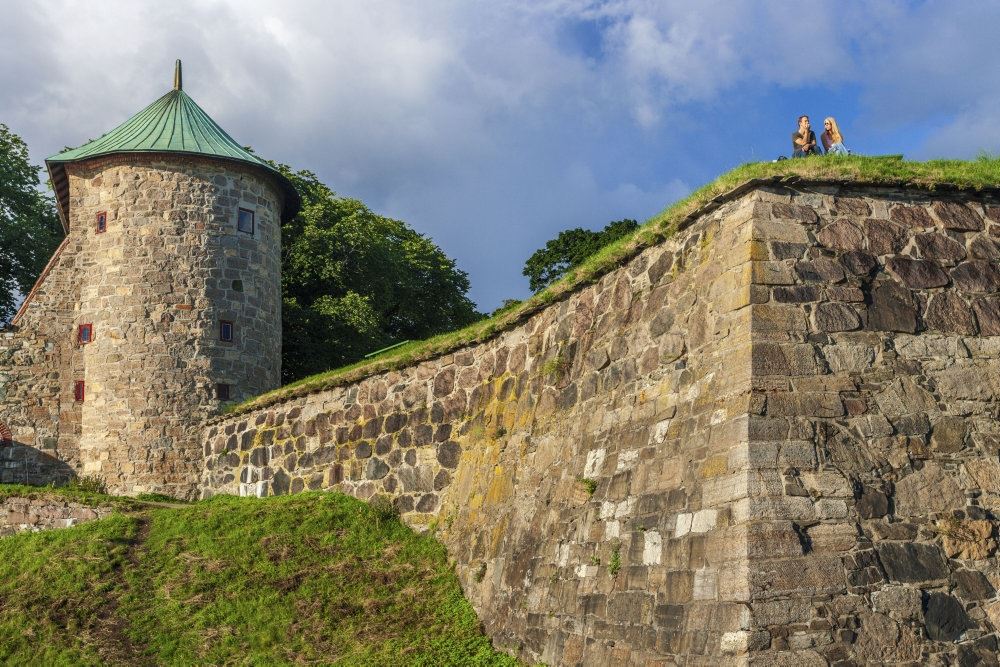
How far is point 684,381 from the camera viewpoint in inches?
367

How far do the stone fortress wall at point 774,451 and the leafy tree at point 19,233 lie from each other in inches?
851

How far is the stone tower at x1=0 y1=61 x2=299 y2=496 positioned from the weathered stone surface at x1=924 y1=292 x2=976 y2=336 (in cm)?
1519

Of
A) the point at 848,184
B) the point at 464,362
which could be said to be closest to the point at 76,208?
the point at 464,362

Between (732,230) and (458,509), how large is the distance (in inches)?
228

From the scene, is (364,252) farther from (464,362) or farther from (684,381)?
(684,381)

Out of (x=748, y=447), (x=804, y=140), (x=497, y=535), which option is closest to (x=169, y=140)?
(x=497, y=535)

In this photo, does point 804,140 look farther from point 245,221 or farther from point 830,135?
point 245,221

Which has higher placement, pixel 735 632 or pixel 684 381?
pixel 684 381

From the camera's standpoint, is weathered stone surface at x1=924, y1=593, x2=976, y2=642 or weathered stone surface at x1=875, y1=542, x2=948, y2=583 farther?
weathered stone surface at x1=875, y1=542, x2=948, y2=583

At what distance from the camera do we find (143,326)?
21.1 meters

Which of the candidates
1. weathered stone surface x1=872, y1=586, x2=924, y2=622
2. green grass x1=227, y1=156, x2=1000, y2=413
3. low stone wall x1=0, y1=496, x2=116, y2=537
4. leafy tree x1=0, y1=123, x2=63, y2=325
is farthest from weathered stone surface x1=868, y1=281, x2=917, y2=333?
leafy tree x1=0, y1=123, x2=63, y2=325

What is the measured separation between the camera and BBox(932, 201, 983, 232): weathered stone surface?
964cm

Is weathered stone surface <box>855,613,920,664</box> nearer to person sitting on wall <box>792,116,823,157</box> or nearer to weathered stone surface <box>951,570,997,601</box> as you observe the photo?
weathered stone surface <box>951,570,997,601</box>

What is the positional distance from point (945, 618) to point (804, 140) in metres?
6.26
